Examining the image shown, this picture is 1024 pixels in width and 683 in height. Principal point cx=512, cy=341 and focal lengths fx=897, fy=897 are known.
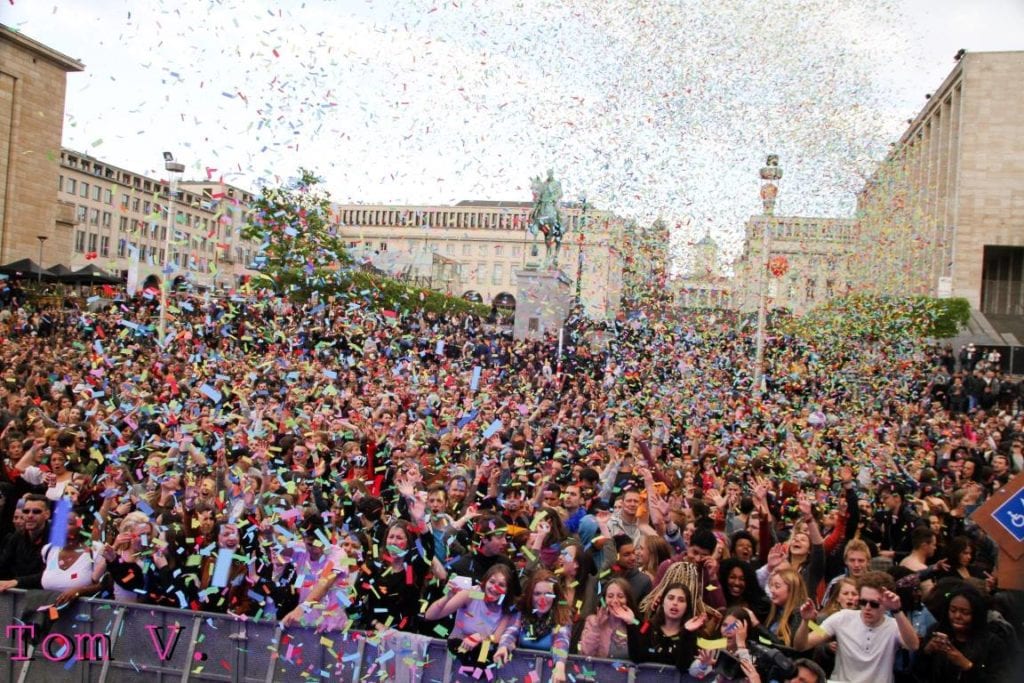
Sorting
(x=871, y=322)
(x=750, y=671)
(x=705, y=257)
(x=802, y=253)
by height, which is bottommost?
(x=750, y=671)

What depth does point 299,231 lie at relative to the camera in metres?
13.1

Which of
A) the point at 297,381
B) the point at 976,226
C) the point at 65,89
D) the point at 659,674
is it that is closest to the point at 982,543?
the point at 659,674

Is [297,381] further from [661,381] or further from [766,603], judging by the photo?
[766,603]

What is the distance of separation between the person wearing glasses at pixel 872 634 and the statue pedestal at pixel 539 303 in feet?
74.3

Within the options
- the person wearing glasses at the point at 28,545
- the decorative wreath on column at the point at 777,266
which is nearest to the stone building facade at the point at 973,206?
the decorative wreath on column at the point at 777,266

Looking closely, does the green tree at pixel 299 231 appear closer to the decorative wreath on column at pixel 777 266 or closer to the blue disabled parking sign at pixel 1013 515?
the blue disabled parking sign at pixel 1013 515

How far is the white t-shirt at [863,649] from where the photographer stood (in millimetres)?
4977

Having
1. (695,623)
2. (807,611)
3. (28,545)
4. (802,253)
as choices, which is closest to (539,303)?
(802,253)

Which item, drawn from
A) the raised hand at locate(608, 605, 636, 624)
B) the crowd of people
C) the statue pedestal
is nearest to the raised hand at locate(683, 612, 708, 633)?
the crowd of people

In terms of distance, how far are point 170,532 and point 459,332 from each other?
17.7 metres

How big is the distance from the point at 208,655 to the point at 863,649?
3.87 metres

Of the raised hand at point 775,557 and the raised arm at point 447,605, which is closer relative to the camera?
the raised arm at point 447,605

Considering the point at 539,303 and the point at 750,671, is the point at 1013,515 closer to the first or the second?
the point at 750,671

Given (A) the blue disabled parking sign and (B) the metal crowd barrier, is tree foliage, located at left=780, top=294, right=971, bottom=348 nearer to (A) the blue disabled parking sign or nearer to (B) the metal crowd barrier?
(A) the blue disabled parking sign
